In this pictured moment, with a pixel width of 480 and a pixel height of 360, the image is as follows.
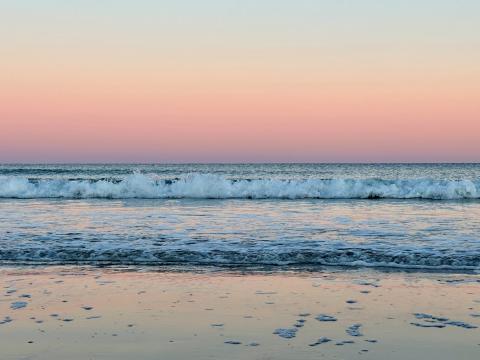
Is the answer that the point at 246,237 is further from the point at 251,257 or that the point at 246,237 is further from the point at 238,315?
the point at 238,315

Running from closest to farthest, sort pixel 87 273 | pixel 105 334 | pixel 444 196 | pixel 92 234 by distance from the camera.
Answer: pixel 105 334 → pixel 87 273 → pixel 92 234 → pixel 444 196

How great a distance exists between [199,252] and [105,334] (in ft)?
14.9

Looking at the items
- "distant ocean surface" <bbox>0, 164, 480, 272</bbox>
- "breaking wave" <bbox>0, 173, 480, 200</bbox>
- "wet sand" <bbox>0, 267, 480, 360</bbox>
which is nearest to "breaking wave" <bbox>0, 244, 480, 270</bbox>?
"distant ocean surface" <bbox>0, 164, 480, 272</bbox>

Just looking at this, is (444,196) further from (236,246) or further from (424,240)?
(236,246)

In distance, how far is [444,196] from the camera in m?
26.0

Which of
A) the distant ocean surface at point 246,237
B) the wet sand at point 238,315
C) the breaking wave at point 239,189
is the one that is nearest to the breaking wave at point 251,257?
the distant ocean surface at point 246,237

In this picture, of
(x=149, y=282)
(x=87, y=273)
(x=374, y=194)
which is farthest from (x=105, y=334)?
(x=374, y=194)

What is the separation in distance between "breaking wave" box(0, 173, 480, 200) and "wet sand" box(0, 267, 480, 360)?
62.2ft

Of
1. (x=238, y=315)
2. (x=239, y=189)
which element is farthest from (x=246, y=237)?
(x=239, y=189)

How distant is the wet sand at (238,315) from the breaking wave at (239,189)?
746 inches

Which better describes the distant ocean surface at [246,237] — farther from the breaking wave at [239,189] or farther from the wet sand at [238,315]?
the breaking wave at [239,189]

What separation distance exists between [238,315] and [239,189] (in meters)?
21.6

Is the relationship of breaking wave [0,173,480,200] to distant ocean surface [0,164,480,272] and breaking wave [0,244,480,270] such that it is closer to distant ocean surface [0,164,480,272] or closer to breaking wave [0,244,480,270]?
distant ocean surface [0,164,480,272]

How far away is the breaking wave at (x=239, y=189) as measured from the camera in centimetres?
2666
